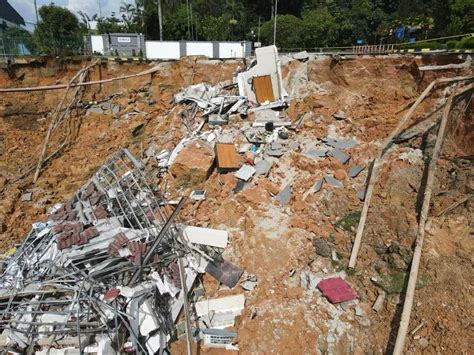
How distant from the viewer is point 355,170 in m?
7.40

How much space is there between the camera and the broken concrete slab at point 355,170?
7324mm

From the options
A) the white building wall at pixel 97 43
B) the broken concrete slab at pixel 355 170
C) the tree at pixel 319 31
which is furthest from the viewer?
the tree at pixel 319 31

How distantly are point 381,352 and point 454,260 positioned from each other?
1954mm

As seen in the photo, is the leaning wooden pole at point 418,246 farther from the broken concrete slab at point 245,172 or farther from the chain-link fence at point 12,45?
the chain-link fence at point 12,45

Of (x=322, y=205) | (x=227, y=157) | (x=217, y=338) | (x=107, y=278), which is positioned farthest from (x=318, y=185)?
(x=107, y=278)

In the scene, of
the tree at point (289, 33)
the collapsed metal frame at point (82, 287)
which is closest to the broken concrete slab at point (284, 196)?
the collapsed metal frame at point (82, 287)

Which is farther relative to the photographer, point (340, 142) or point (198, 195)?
point (340, 142)

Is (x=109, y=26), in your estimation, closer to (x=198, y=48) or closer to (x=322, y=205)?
(x=198, y=48)

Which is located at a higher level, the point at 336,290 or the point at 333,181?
the point at 333,181

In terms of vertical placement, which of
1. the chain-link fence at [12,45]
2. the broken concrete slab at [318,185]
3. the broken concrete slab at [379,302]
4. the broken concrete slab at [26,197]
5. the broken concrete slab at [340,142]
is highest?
the chain-link fence at [12,45]

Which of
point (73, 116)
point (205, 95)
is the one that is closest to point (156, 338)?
point (205, 95)

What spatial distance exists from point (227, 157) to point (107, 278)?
12.8 feet

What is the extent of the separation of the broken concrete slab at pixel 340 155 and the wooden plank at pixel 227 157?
7.41 feet

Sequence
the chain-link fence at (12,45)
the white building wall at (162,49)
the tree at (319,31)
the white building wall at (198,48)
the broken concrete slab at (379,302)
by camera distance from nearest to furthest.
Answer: the broken concrete slab at (379,302) < the chain-link fence at (12,45) < the white building wall at (162,49) < the white building wall at (198,48) < the tree at (319,31)
